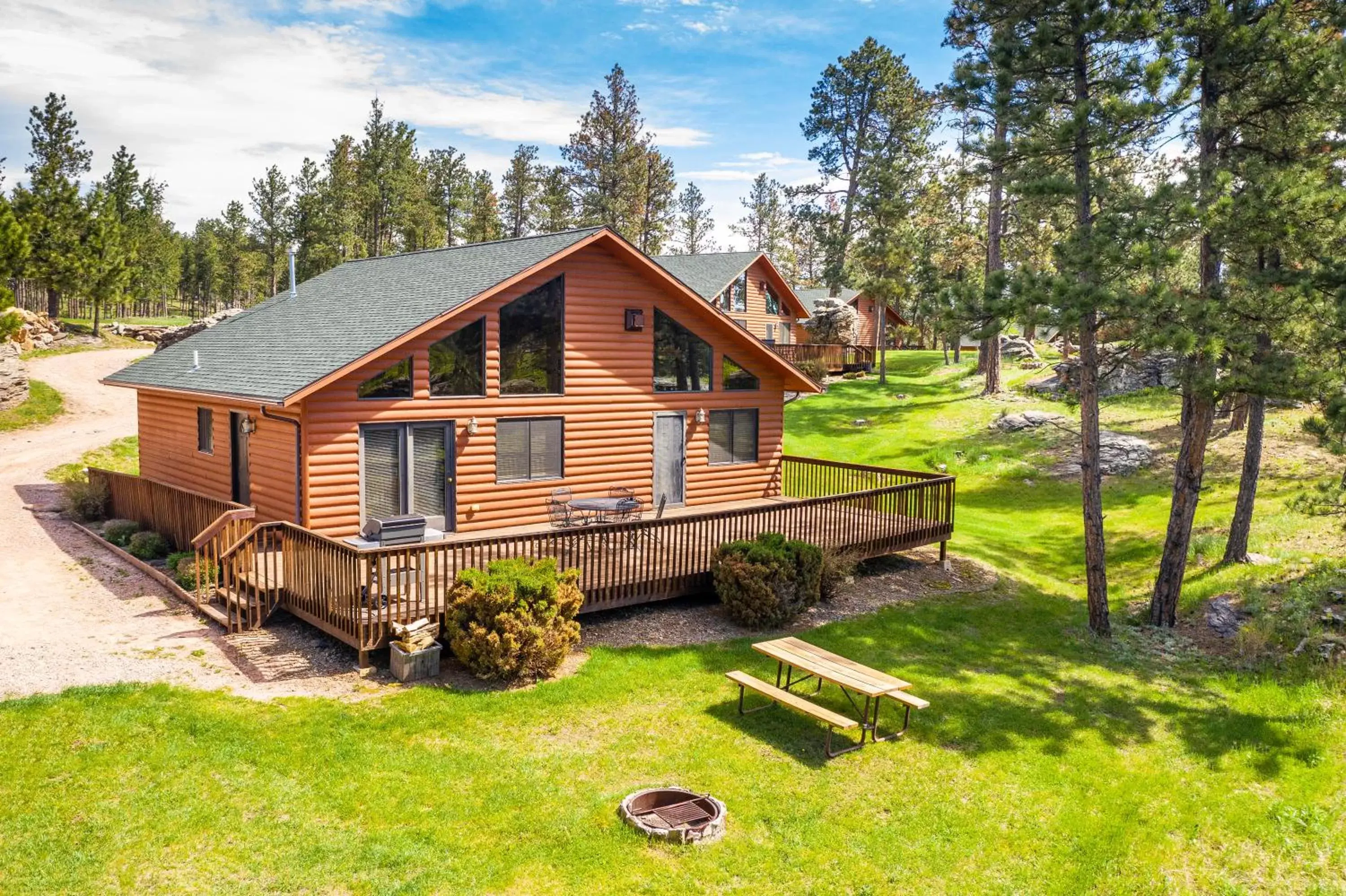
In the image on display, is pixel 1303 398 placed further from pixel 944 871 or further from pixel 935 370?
pixel 935 370

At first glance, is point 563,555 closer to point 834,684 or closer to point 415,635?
point 415,635

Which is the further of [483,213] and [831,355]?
[483,213]

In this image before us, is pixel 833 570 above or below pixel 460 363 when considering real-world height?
below

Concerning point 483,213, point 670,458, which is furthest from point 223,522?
point 483,213

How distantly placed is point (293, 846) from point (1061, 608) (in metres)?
13.4

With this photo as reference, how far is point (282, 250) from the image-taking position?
65250mm

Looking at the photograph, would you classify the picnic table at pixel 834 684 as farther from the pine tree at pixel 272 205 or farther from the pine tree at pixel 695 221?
the pine tree at pixel 695 221

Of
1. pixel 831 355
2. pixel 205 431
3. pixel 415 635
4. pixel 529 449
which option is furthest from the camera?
pixel 831 355

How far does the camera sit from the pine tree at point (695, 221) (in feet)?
294

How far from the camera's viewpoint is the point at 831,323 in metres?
46.3

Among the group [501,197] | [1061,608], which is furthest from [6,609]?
[501,197]

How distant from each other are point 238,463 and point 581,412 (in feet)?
20.8

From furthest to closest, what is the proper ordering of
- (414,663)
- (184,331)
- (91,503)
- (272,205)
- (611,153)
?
(272,205) → (611,153) → (184,331) → (91,503) → (414,663)

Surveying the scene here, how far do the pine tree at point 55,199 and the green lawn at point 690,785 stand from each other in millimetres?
41509
